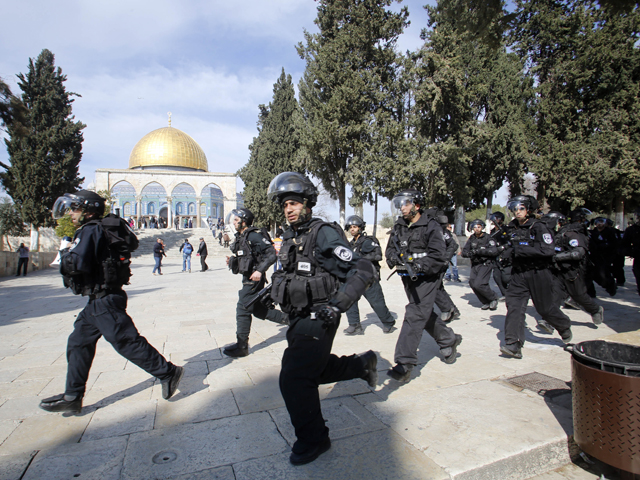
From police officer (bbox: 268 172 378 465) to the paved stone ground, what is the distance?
284mm

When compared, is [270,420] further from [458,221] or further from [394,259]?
[458,221]

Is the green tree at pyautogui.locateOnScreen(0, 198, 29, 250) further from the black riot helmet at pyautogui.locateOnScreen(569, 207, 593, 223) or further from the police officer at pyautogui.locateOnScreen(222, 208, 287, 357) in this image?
the black riot helmet at pyautogui.locateOnScreen(569, 207, 593, 223)

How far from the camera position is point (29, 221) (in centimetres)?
2764

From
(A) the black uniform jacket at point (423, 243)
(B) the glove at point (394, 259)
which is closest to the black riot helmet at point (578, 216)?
(A) the black uniform jacket at point (423, 243)

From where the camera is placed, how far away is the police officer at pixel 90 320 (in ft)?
9.68

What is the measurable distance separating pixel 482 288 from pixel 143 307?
277 inches

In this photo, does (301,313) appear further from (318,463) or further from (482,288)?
(482,288)

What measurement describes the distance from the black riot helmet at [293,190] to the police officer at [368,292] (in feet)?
8.82

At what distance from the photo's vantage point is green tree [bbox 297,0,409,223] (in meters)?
22.0

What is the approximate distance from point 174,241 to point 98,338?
33868mm

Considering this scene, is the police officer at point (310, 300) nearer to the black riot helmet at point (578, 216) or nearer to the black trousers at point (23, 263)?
the black riot helmet at point (578, 216)

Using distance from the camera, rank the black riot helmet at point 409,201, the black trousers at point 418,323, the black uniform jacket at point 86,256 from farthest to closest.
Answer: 1. the black riot helmet at point 409,201
2. the black trousers at point 418,323
3. the black uniform jacket at point 86,256

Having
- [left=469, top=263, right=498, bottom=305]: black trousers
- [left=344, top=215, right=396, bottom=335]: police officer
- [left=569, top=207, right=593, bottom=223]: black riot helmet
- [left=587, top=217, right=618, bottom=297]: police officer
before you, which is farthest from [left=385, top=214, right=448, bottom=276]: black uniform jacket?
[left=587, top=217, right=618, bottom=297]: police officer

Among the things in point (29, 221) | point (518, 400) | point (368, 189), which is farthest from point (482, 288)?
point (29, 221)
